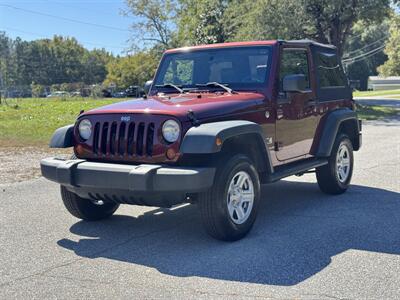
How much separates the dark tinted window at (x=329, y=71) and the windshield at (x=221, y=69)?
4.06 ft

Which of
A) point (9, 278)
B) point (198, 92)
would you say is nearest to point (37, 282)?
point (9, 278)

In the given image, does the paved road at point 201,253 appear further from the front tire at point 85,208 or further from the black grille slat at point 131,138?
the black grille slat at point 131,138

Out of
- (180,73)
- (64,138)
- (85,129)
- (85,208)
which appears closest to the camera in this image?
(85,129)

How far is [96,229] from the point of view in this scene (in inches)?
230

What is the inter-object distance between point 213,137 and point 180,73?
2.18 m

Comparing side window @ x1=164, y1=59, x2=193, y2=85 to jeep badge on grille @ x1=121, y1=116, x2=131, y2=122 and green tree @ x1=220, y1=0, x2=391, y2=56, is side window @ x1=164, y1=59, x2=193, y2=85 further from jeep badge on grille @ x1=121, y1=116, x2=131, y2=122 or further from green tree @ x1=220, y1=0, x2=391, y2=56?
green tree @ x1=220, y1=0, x2=391, y2=56

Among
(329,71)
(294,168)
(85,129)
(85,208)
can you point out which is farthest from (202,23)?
(85,129)

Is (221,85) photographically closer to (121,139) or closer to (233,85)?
(233,85)

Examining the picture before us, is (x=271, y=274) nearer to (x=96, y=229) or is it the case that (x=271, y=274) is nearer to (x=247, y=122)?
(x=247, y=122)

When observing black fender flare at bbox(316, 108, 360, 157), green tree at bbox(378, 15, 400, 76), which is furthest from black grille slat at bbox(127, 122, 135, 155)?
green tree at bbox(378, 15, 400, 76)

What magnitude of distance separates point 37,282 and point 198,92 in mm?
2864

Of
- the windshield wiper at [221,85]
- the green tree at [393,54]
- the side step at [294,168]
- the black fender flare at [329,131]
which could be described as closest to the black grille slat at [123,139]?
the windshield wiper at [221,85]

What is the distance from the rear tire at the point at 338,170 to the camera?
7121 millimetres

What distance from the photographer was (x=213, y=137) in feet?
15.4
